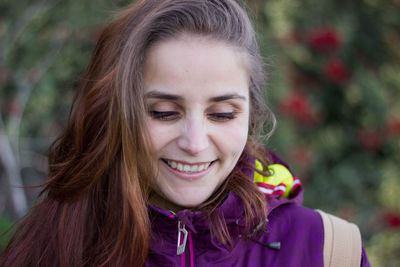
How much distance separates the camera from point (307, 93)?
3.70 meters

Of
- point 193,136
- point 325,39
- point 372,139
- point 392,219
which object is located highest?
point 325,39

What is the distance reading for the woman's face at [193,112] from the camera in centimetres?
138

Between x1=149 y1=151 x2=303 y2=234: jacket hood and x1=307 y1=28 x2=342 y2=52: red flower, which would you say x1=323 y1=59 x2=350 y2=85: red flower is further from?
x1=149 y1=151 x2=303 y2=234: jacket hood

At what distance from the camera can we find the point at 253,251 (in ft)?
5.00

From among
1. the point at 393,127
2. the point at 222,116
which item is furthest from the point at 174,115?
the point at 393,127

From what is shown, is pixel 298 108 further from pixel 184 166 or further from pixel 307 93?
pixel 184 166

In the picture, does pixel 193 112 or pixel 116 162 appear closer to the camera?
pixel 193 112

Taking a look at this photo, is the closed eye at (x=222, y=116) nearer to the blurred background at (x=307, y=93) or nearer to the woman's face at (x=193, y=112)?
the woman's face at (x=193, y=112)

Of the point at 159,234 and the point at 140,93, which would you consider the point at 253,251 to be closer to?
the point at 159,234

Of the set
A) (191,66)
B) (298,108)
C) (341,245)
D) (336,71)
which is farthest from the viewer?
(336,71)

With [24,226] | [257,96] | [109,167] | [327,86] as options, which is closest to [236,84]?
[257,96]

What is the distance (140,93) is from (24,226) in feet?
2.23

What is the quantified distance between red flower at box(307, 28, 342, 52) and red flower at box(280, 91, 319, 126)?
0.40m

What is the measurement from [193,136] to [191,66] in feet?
0.69
